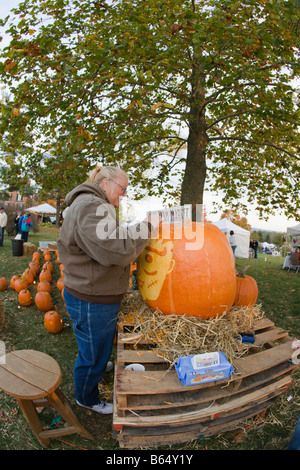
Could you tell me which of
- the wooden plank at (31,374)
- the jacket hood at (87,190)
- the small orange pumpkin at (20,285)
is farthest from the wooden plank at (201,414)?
the small orange pumpkin at (20,285)

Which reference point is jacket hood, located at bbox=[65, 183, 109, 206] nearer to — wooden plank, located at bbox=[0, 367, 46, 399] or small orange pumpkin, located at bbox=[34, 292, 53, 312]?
wooden plank, located at bbox=[0, 367, 46, 399]

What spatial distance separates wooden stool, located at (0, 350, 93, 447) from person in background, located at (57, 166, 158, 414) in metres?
0.30

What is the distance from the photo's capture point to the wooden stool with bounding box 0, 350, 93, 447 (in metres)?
1.93

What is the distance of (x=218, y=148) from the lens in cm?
849

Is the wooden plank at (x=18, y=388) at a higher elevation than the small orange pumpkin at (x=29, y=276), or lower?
lower

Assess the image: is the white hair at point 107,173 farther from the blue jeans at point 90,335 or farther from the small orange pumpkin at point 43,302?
the small orange pumpkin at point 43,302

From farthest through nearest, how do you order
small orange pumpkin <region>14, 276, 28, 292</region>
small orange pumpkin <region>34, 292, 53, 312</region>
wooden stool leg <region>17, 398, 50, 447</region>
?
small orange pumpkin <region>14, 276, 28, 292</region>
small orange pumpkin <region>34, 292, 53, 312</region>
wooden stool leg <region>17, 398, 50, 447</region>

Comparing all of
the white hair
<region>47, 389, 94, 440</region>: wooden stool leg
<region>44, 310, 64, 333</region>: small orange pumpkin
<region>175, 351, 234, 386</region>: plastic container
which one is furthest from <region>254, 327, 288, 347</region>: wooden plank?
<region>44, 310, 64, 333</region>: small orange pumpkin

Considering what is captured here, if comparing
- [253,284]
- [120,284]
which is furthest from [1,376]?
[253,284]

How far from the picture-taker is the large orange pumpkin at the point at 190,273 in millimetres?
2541

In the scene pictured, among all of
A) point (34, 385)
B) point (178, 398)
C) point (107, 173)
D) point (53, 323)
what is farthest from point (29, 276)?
point (178, 398)

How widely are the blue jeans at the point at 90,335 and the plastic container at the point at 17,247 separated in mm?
7478

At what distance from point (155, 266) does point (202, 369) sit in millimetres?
1017
